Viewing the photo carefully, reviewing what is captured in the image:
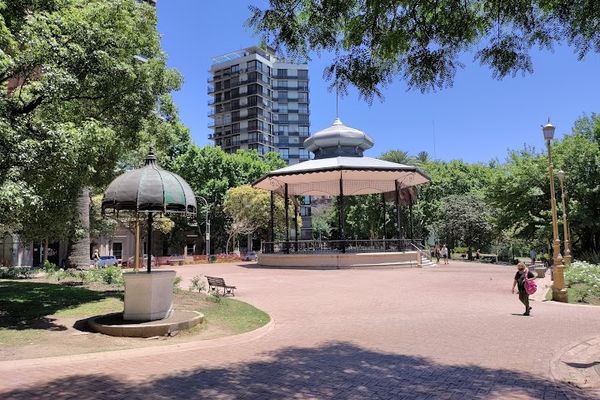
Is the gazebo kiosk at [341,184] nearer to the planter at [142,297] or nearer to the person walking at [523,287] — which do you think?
the person walking at [523,287]

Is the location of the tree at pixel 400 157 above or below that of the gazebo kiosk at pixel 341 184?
Result: above

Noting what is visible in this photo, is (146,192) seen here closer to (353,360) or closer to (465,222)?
(353,360)

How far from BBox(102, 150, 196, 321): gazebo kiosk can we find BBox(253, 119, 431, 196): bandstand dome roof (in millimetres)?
18718

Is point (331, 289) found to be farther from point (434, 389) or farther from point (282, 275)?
point (434, 389)

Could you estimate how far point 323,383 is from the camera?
264 inches

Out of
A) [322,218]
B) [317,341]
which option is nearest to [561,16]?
[317,341]

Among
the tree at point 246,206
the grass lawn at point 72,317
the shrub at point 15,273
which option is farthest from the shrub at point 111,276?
the tree at point 246,206

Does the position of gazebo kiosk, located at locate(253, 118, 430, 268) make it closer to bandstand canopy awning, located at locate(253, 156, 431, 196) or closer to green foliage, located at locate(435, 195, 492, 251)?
bandstand canopy awning, located at locate(253, 156, 431, 196)

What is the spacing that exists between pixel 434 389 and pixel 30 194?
25.0ft

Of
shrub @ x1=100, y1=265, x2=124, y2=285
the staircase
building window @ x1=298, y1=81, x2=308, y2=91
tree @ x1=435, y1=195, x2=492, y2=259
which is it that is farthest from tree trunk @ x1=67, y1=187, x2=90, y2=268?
building window @ x1=298, y1=81, x2=308, y2=91

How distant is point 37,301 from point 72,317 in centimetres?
246

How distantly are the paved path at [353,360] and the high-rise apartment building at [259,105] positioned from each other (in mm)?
89737

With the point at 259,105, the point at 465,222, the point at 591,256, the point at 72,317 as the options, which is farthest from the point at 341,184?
the point at 259,105

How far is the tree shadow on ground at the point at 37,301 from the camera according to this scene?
35.0ft
